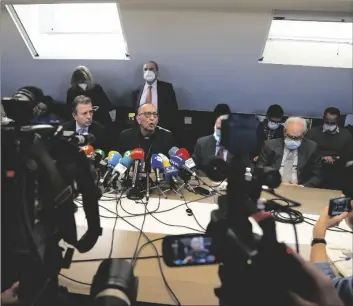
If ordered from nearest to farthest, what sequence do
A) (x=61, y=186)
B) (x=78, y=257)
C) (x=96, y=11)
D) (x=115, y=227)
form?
(x=61, y=186) → (x=78, y=257) → (x=115, y=227) → (x=96, y=11)

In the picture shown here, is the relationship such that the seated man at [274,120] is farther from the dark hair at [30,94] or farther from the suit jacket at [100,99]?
the dark hair at [30,94]

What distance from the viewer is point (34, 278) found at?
2.32 feet

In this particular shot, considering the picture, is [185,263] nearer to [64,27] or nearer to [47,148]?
[47,148]

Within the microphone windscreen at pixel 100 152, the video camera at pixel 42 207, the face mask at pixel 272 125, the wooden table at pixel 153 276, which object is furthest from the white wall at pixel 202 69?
the video camera at pixel 42 207

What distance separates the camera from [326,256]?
0.93 metres

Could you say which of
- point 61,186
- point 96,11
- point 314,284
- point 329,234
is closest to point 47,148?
point 61,186

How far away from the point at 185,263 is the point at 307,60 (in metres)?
2.32

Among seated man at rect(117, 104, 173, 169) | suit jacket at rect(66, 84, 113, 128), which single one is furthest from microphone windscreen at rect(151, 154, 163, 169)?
suit jacket at rect(66, 84, 113, 128)

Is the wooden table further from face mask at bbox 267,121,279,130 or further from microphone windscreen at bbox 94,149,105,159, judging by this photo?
face mask at bbox 267,121,279,130

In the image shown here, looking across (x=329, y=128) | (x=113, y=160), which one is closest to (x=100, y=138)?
(x=113, y=160)

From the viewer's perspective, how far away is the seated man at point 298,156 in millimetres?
1856

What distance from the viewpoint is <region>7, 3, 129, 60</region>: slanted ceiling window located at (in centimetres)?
242

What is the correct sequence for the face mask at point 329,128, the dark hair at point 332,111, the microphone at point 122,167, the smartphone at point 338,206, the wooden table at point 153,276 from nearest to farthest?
the wooden table at point 153,276 → the smartphone at point 338,206 → the microphone at point 122,167 → the face mask at point 329,128 → the dark hair at point 332,111

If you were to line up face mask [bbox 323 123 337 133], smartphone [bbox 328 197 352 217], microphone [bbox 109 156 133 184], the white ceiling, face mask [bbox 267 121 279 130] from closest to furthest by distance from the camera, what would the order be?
smartphone [bbox 328 197 352 217] → microphone [bbox 109 156 133 184] → the white ceiling → face mask [bbox 267 121 279 130] → face mask [bbox 323 123 337 133]
